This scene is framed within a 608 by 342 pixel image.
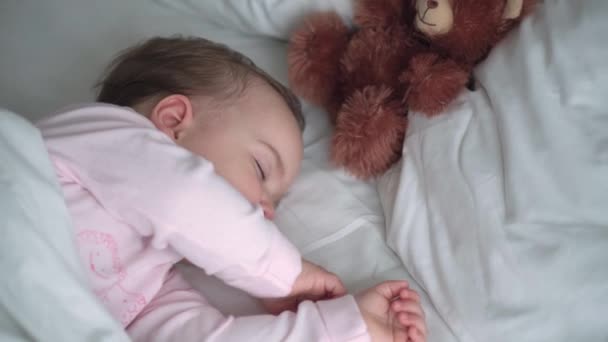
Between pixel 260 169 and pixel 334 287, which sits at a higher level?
pixel 260 169

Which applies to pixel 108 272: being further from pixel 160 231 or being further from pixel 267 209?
pixel 267 209

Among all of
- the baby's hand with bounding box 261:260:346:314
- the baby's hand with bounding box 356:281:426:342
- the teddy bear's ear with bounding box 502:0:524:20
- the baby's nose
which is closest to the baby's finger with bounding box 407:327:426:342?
the baby's hand with bounding box 356:281:426:342

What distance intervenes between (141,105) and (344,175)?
354 mm

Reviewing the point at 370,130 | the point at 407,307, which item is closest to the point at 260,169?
the point at 370,130

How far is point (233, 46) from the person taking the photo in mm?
1137

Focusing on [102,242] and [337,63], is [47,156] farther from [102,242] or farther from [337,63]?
[337,63]

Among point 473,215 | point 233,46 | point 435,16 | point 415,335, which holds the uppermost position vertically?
point 435,16

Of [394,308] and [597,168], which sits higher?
[597,168]

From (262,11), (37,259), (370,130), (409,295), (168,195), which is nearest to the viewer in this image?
(37,259)

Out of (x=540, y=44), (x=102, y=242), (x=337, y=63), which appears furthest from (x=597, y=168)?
(x=102, y=242)

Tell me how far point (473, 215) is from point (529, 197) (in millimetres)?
79

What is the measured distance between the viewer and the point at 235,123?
2.68 ft

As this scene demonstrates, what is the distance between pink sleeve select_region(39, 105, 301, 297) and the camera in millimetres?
675

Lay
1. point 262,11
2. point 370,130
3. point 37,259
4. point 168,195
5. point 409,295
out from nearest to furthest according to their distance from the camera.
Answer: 1. point 37,259
2. point 168,195
3. point 409,295
4. point 370,130
5. point 262,11
